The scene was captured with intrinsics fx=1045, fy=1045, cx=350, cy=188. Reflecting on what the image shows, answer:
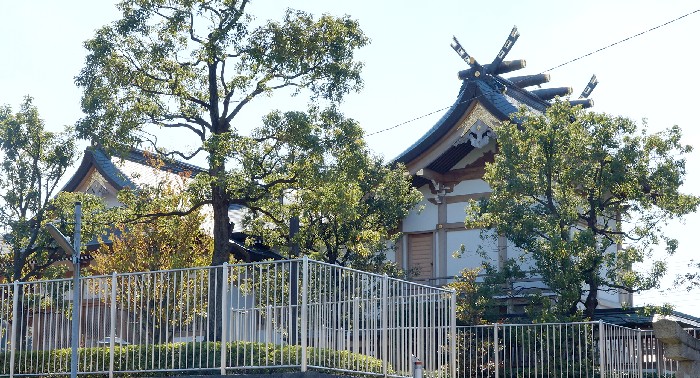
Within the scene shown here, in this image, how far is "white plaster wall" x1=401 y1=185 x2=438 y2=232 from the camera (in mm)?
28562

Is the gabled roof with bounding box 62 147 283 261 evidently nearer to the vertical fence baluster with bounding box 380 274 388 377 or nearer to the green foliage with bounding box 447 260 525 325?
the green foliage with bounding box 447 260 525 325

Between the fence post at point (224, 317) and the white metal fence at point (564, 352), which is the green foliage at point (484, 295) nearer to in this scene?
the white metal fence at point (564, 352)

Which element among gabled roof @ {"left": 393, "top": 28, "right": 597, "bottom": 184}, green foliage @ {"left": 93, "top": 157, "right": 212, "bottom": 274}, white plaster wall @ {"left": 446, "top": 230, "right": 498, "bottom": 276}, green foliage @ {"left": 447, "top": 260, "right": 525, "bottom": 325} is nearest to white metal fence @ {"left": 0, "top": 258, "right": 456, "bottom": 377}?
green foliage @ {"left": 93, "top": 157, "right": 212, "bottom": 274}

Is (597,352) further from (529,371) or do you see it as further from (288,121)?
(288,121)

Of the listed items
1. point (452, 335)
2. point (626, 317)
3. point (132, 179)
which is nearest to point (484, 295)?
point (626, 317)

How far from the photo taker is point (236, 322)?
44.8ft

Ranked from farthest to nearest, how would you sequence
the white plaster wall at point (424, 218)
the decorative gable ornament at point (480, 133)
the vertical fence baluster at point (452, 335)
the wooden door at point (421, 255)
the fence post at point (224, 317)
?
the white plaster wall at point (424, 218), the wooden door at point (421, 255), the decorative gable ornament at point (480, 133), the vertical fence baluster at point (452, 335), the fence post at point (224, 317)

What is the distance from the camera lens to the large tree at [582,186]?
21359 mm

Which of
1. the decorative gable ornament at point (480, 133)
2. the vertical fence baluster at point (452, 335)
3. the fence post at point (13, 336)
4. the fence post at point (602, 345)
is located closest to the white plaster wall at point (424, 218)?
the decorative gable ornament at point (480, 133)

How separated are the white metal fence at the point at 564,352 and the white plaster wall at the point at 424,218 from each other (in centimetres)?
922

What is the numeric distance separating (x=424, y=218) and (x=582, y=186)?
23.0ft

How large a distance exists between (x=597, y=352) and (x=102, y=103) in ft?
30.5

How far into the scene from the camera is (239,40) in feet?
56.3

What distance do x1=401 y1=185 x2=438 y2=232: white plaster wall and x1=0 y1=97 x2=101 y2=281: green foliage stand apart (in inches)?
417
